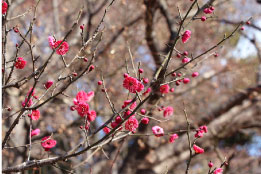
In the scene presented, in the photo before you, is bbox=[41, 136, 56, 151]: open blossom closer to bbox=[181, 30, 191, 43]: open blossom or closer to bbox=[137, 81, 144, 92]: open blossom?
bbox=[137, 81, 144, 92]: open blossom

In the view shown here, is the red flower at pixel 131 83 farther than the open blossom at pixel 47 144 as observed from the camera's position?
No

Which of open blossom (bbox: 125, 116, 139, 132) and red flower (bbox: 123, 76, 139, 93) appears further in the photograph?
open blossom (bbox: 125, 116, 139, 132)

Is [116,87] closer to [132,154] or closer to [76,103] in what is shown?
[132,154]

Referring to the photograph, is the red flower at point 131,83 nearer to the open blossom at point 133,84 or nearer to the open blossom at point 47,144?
the open blossom at point 133,84

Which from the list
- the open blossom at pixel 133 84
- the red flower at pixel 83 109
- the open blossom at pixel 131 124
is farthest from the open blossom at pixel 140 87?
the red flower at pixel 83 109

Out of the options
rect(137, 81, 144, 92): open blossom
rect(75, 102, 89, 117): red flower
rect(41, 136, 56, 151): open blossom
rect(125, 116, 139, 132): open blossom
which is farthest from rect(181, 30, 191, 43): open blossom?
rect(41, 136, 56, 151): open blossom

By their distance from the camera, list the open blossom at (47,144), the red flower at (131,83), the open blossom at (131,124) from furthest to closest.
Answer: the open blossom at (47,144) < the open blossom at (131,124) < the red flower at (131,83)

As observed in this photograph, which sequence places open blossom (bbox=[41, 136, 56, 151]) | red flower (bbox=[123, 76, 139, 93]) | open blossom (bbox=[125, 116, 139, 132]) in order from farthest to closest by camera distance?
open blossom (bbox=[41, 136, 56, 151]), open blossom (bbox=[125, 116, 139, 132]), red flower (bbox=[123, 76, 139, 93])

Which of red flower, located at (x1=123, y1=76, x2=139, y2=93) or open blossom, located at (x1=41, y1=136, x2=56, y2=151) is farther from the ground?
red flower, located at (x1=123, y1=76, x2=139, y2=93)

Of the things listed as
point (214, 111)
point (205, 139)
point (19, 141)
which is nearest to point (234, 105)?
point (214, 111)

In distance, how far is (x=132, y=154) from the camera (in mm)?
5914

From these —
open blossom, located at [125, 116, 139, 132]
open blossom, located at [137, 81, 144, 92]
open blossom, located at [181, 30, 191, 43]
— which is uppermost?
open blossom, located at [181, 30, 191, 43]

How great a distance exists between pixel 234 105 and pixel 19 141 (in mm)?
4134

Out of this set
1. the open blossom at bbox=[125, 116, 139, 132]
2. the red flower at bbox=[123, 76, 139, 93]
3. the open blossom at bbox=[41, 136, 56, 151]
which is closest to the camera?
the red flower at bbox=[123, 76, 139, 93]
